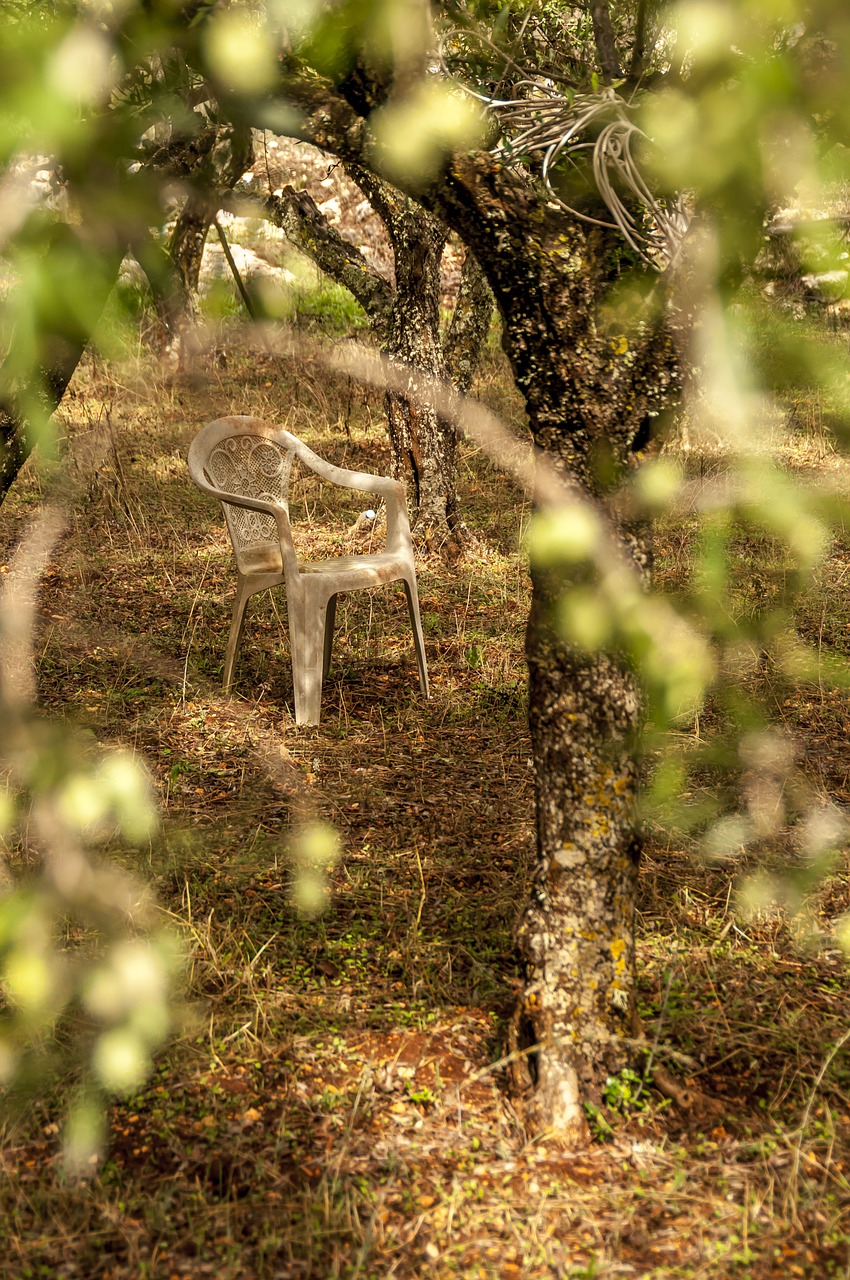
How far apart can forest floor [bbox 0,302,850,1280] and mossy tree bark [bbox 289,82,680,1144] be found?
120mm

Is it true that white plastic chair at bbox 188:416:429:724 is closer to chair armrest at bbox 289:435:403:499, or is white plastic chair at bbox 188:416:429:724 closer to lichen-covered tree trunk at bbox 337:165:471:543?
A: chair armrest at bbox 289:435:403:499

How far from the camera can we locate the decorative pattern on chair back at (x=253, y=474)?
148 inches

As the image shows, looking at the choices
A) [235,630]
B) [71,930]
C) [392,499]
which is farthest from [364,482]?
[71,930]

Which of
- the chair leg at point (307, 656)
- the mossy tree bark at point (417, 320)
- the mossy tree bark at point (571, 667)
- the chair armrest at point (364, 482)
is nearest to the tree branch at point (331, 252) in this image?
the mossy tree bark at point (417, 320)

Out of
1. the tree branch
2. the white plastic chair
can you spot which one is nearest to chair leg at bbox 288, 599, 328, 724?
the white plastic chair

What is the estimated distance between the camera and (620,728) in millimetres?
1754

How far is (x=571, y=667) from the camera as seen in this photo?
1.75 metres

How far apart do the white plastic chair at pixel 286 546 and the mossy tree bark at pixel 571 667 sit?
1714 mm

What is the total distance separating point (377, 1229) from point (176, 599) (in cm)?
342

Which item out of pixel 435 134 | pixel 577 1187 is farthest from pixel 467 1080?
pixel 435 134

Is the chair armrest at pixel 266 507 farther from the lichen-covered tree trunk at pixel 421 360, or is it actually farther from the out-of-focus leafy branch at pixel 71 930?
the lichen-covered tree trunk at pixel 421 360

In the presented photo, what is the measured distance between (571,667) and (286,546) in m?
1.81

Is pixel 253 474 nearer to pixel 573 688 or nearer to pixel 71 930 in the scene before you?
pixel 71 930

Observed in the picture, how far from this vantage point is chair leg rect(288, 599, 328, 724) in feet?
11.3
